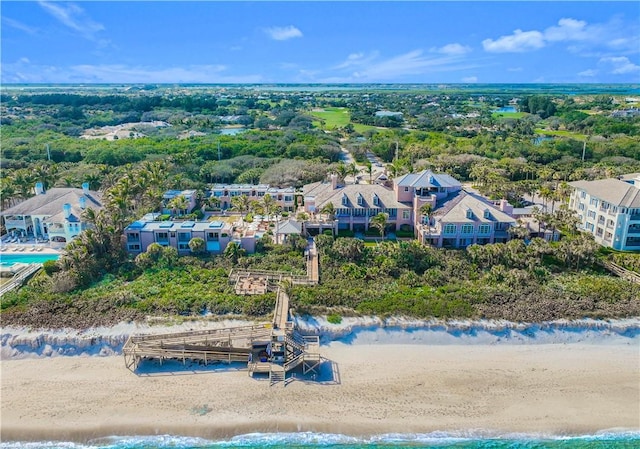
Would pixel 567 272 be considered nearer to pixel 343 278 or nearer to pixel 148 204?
pixel 343 278

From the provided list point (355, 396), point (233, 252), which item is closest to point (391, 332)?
point (355, 396)

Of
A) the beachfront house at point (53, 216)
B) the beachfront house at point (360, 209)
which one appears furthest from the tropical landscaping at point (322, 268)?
the beachfront house at point (53, 216)

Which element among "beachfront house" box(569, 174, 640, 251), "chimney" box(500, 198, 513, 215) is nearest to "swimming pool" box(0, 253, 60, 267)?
"chimney" box(500, 198, 513, 215)

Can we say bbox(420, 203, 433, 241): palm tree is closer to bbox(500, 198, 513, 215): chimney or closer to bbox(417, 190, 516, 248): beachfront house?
bbox(417, 190, 516, 248): beachfront house

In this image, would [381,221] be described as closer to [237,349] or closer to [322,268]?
[322,268]

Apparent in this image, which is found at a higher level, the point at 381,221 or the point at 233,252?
the point at 381,221
